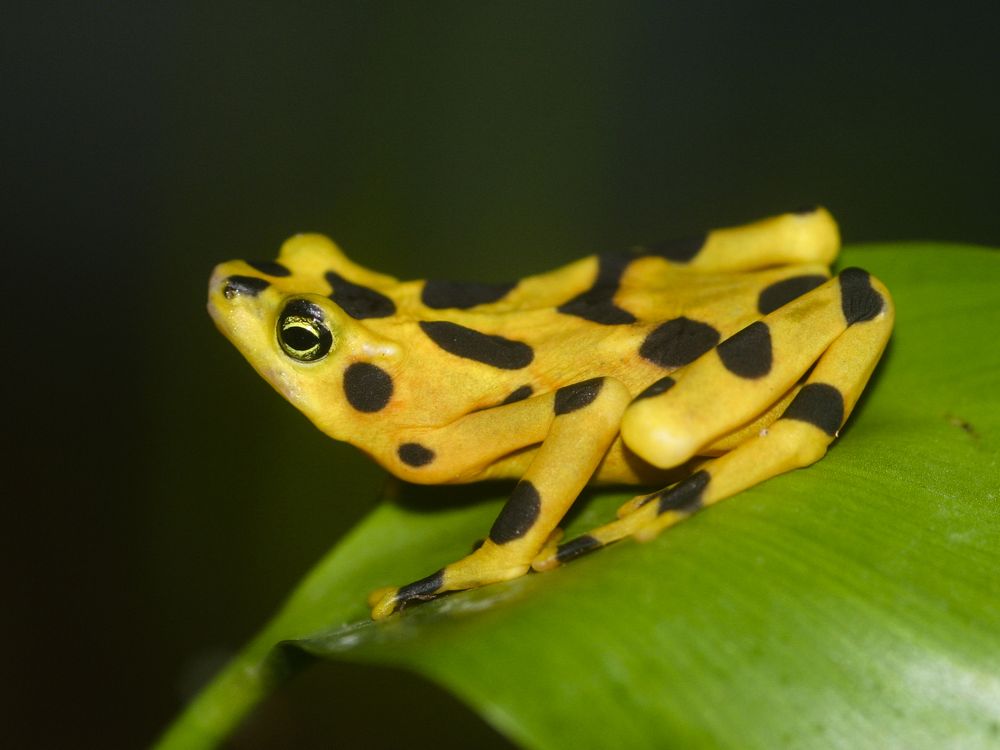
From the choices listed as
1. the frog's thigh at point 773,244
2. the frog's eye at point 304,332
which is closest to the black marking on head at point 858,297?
the frog's thigh at point 773,244

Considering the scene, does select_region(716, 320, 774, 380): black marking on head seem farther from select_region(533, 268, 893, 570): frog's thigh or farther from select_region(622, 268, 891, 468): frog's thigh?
select_region(533, 268, 893, 570): frog's thigh

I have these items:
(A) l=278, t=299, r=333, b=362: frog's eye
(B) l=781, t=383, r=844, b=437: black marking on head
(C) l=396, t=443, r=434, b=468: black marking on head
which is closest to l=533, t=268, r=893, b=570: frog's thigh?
(B) l=781, t=383, r=844, b=437: black marking on head

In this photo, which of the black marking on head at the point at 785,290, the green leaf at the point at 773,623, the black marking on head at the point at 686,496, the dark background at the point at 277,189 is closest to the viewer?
the green leaf at the point at 773,623

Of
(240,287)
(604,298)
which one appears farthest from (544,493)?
(240,287)

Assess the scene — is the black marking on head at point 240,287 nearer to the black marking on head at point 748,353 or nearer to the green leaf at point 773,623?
the green leaf at point 773,623

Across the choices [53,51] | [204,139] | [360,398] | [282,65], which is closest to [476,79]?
[282,65]

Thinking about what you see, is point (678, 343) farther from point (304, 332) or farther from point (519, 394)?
point (304, 332)

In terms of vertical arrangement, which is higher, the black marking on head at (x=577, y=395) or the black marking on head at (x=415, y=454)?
the black marking on head at (x=577, y=395)
